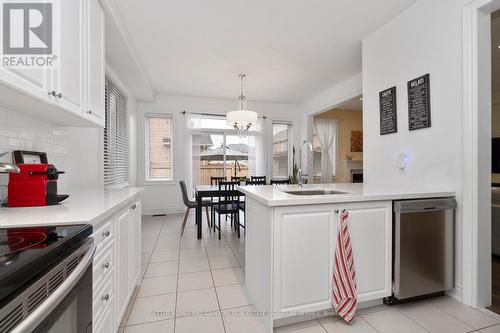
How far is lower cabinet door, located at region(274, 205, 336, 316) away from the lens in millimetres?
1417


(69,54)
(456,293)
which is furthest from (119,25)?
(456,293)

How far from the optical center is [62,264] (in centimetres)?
68

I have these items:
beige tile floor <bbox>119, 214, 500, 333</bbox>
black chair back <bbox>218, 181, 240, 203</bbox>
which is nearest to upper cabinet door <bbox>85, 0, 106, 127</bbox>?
beige tile floor <bbox>119, 214, 500, 333</bbox>

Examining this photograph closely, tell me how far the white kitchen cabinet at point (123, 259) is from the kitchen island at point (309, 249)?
882 millimetres

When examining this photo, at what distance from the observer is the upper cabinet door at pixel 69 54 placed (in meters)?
1.25

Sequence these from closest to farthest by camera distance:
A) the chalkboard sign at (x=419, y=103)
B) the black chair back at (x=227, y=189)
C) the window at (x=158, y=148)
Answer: the chalkboard sign at (x=419, y=103) < the black chair back at (x=227, y=189) < the window at (x=158, y=148)

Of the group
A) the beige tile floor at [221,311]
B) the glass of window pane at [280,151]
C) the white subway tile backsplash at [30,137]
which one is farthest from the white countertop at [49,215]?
the glass of window pane at [280,151]

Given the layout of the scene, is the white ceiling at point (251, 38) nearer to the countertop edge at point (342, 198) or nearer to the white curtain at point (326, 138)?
the countertop edge at point (342, 198)

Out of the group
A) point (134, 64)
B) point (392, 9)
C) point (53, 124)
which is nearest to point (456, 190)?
point (392, 9)

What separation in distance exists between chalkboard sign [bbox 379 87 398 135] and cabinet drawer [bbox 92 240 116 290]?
8.75 feet

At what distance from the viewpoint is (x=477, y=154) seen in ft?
5.56

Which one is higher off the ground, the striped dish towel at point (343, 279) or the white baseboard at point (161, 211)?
the striped dish towel at point (343, 279)

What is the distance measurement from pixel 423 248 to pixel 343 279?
729 mm

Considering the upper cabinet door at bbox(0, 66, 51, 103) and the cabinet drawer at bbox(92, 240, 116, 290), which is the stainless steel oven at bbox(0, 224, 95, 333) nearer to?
the cabinet drawer at bbox(92, 240, 116, 290)
